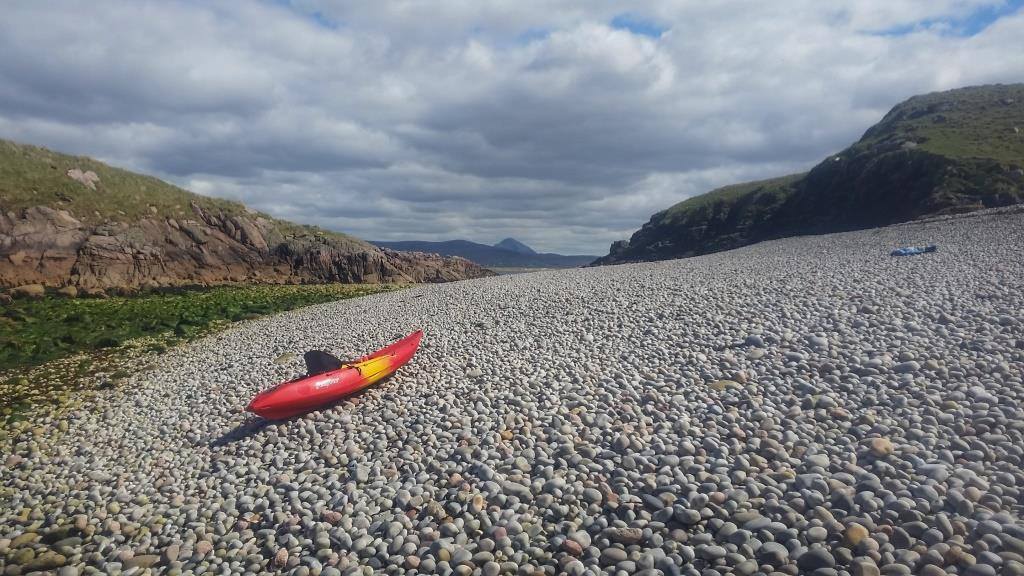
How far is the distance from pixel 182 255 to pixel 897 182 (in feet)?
180

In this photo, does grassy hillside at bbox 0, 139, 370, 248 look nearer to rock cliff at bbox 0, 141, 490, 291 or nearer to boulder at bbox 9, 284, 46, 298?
rock cliff at bbox 0, 141, 490, 291

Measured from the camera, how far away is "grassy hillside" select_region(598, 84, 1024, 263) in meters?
38.8

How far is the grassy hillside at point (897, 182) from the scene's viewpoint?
38.8 metres

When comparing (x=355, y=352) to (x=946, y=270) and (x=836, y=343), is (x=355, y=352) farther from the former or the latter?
(x=946, y=270)

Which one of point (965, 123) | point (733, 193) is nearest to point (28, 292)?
point (965, 123)

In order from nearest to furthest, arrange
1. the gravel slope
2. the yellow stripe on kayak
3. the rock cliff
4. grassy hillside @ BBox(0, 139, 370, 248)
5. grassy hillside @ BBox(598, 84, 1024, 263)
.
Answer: the gravel slope, the yellow stripe on kayak, the rock cliff, grassy hillside @ BBox(0, 139, 370, 248), grassy hillside @ BBox(598, 84, 1024, 263)

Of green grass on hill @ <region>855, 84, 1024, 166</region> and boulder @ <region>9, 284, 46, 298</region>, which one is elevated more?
green grass on hill @ <region>855, 84, 1024, 166</region>

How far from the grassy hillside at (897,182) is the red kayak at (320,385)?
1564 inches

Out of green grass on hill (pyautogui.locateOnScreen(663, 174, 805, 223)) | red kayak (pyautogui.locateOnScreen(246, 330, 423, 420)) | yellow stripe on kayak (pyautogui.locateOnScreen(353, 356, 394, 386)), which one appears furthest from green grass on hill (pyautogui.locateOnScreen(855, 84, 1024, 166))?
red kayak (pyautogui.locateOnScreen(246, 330, 423, 420))

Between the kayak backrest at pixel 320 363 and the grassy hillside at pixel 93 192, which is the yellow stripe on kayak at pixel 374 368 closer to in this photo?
the kayak backrest at pixel 320 363

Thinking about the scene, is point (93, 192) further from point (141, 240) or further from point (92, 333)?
point (92, 333)

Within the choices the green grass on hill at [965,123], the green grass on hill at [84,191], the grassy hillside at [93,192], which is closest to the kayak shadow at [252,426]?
the grassy hillside at [93,192]

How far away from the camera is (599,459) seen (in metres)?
6.43

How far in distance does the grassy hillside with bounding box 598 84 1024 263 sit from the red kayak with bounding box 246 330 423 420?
39721 mm
